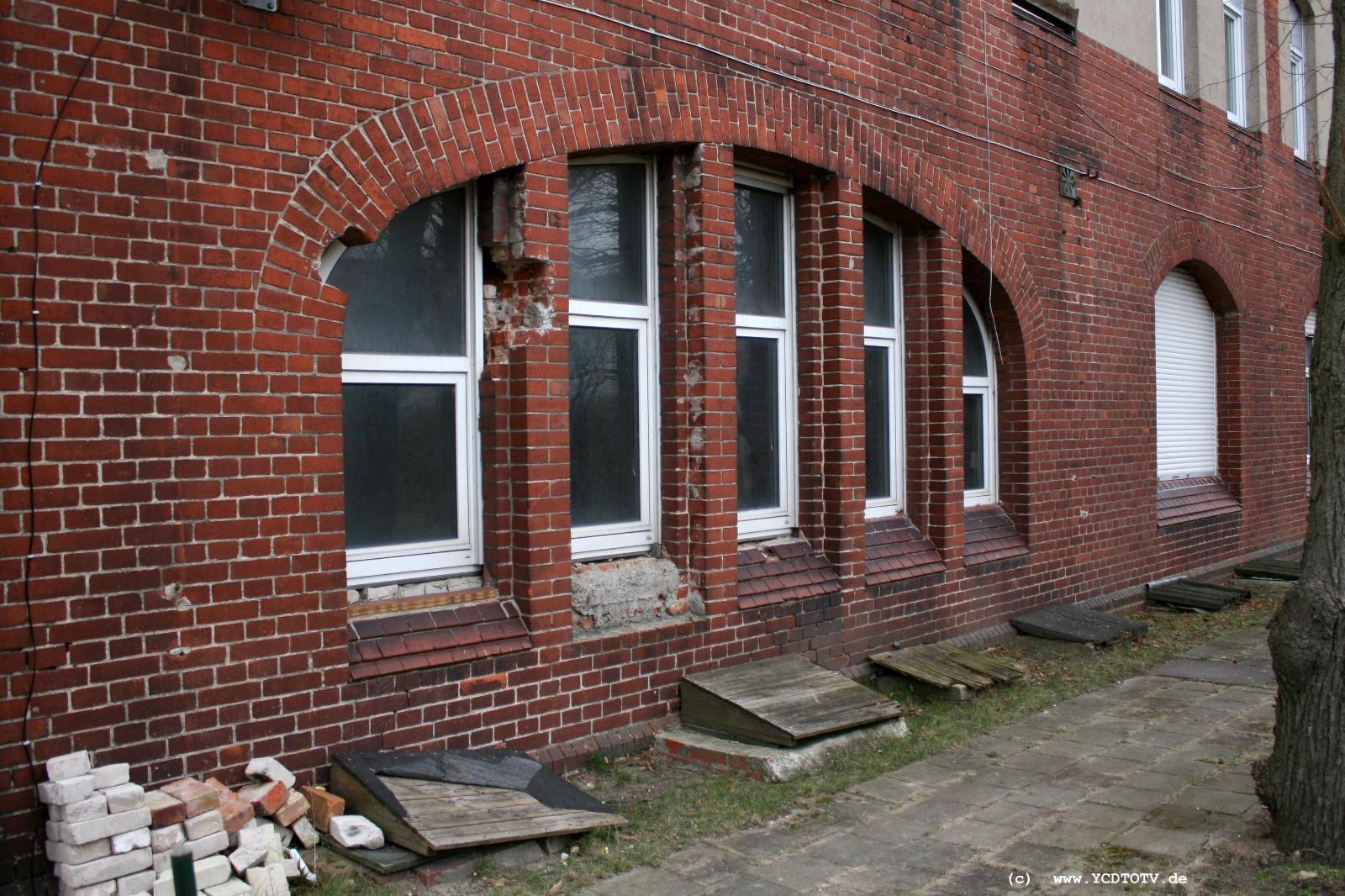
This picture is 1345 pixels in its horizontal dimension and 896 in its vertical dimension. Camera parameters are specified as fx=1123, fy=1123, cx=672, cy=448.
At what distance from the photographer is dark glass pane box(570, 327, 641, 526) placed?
6.46 meters

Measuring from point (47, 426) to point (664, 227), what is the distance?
12.2 feet

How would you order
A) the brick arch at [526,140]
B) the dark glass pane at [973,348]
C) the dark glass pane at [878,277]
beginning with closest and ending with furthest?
the brick arch at [526,140]
the dark glass pane at [878,277]
the dark glass pane at [973,348]

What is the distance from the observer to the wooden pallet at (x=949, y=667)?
24.6 ft

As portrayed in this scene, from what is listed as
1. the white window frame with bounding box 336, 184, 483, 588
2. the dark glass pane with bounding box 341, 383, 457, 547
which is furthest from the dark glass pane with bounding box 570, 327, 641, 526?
the dark glass pane with bounding box 341, 383, 457, 547

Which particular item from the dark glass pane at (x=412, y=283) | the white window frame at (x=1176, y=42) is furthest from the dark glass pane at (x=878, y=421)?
the white window frame at (x=1176, y=42)

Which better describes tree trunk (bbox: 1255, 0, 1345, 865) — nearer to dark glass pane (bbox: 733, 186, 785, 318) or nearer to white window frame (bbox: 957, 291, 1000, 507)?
dark glass pane (bbox: 733, 186, 785, 318)

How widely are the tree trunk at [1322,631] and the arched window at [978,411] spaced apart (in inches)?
194

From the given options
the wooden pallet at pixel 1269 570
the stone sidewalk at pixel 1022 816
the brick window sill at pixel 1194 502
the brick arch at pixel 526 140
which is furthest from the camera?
the wooden pallet at pixel 1269 570

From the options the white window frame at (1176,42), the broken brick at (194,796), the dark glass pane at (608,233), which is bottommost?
the broken brick at (194,796)

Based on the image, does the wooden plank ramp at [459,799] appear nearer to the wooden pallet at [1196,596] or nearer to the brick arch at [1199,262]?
the wooden pallet at [1196,596]

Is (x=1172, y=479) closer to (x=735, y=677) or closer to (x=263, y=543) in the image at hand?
(x=735, y=677)

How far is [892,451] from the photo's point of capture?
8.87m

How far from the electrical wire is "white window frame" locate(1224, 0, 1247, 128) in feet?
45.8

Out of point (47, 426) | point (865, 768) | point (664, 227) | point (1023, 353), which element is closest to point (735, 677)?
point (865, 768)
